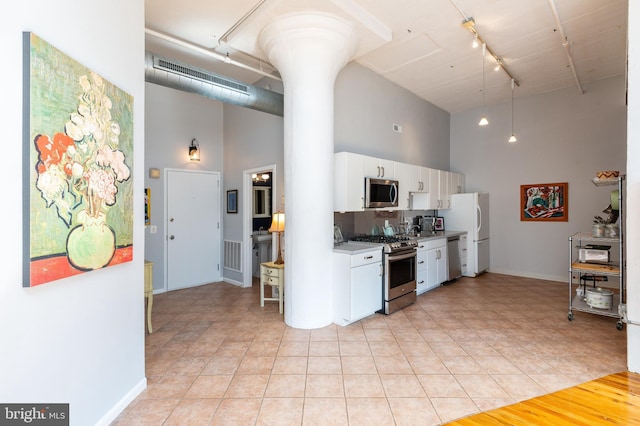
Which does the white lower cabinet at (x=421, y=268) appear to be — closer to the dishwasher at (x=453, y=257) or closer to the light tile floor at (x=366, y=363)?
the light tile floor at (x=366, y=363)

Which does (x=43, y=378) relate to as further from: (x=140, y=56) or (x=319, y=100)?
(x=319, y=100)

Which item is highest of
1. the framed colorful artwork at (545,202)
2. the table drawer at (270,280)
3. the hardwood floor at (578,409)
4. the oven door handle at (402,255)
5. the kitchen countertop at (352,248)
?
the framed colorful artwork at (545,202)

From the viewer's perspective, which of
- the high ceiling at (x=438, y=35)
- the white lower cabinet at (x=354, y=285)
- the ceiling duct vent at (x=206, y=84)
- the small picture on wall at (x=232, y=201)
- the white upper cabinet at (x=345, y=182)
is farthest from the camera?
the small picture on wall at (x=232, y=201)

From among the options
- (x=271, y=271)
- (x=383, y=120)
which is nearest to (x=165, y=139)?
(x=271, y=271)

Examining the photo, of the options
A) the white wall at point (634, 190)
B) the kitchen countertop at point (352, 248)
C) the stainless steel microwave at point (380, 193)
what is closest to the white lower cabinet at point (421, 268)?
the stainless steel microwave at point (380, 193)

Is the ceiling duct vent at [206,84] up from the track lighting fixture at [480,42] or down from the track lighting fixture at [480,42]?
down

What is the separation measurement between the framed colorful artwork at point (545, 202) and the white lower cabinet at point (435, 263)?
2098mm

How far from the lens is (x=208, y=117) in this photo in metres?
5.64

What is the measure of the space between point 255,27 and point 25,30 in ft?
8.24

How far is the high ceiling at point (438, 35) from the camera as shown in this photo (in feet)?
10.8

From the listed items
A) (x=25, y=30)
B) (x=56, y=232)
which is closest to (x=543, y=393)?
(x=56, y=232)

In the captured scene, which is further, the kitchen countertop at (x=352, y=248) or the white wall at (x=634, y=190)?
the kitchen countertop at (x=352, y=248)

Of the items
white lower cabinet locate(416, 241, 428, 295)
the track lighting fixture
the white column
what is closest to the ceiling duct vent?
the white column

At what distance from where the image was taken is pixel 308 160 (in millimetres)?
3516
